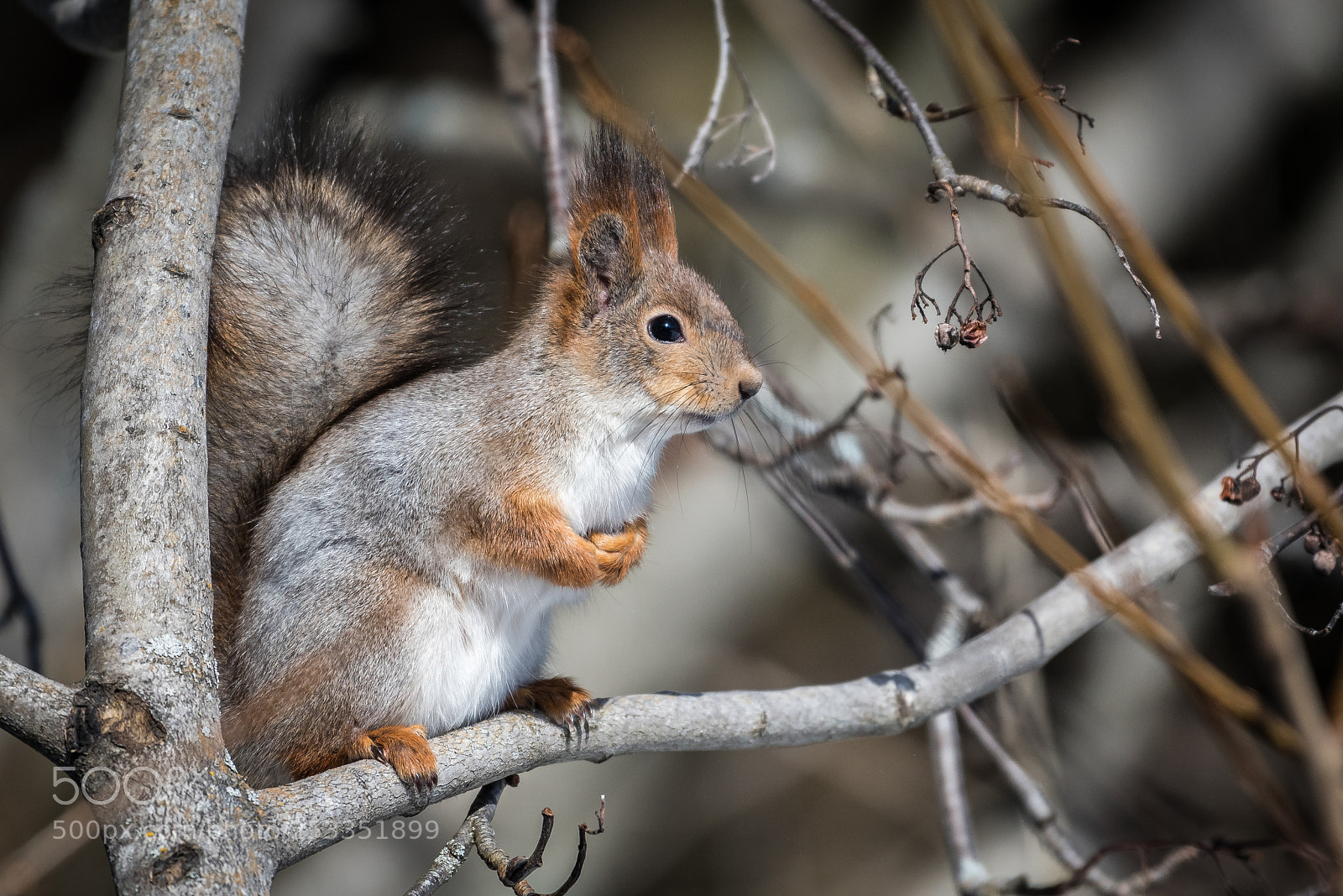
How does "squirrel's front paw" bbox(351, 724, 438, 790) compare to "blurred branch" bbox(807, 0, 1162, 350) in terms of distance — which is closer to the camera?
"blurred branch" bbox(807, 0, 1162, 350)

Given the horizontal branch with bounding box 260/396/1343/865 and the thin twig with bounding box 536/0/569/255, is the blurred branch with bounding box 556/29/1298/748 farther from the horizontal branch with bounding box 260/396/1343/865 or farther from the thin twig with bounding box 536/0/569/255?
the thin twig with bounding box 536/0/569/255

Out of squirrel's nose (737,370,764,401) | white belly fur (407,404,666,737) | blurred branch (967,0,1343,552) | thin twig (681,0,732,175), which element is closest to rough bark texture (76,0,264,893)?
white belly fur (407,404,666,737)

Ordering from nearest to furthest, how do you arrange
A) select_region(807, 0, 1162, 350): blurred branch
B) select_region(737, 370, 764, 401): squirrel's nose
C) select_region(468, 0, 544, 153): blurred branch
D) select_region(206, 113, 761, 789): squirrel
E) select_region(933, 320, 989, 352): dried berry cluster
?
select_region(807, 0, 1162, 350): blurred branch → select_region(933, 320, 989, 352): dried berry cluster → select_region(206, 113, 761, 789): squirrel → select_region(737, 370, 764, 401): squirrel's nose → select_region(468, 0, 544, 153): blurred branch

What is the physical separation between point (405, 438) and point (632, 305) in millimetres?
571

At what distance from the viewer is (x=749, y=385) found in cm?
197

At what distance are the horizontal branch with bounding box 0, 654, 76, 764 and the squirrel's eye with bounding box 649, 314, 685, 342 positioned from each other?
1275 millimetres

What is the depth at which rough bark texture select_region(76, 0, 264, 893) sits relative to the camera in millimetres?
1213

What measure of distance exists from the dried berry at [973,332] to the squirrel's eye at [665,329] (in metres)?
0.84

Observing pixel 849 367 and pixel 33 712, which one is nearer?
pixel 33 712

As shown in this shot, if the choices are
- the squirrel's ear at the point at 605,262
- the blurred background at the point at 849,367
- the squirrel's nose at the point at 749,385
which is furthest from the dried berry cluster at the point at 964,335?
the blurred background at the point at 849,367

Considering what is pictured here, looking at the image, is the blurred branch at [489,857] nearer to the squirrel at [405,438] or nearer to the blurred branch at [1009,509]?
the squirrel at [405,438]

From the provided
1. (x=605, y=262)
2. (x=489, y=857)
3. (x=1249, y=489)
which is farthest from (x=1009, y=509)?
(x=605, y=262)

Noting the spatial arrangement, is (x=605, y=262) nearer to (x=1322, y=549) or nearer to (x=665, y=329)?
(x=665, y=329)

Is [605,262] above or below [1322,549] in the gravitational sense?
above
